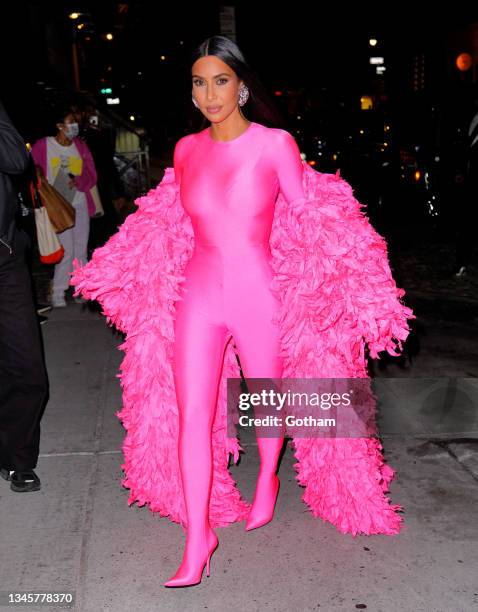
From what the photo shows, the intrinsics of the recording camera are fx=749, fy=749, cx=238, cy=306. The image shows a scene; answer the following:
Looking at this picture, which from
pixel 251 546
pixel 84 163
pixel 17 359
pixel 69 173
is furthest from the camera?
pixel 84 163

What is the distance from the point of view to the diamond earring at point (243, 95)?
2670 millimetres

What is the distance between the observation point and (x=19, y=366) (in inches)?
132

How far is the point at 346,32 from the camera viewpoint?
44094 mm

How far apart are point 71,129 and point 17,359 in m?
3.62

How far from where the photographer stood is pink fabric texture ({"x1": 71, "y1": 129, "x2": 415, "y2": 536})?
265 centimetres

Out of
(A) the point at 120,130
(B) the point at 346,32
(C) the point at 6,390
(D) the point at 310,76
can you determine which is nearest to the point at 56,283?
(C) the point at 6,390

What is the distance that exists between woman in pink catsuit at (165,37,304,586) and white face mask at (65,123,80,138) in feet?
13.0

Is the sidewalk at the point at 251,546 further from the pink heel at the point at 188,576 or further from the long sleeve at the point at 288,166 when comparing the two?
the long sleeve at the point at 288,166

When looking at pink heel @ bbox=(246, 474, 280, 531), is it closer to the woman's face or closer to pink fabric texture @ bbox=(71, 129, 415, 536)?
pink fabric texture @ bbox=(71, 129, 415, 536)

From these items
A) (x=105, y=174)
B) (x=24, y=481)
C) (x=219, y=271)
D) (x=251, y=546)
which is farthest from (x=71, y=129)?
(x=251, y=546)

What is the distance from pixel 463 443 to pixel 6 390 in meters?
2.31

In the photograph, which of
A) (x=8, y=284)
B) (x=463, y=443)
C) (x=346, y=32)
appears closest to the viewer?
(x=8, y=284)

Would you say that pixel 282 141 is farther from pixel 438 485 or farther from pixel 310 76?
pixel 310 76

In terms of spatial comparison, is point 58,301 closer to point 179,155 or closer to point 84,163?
point 84,163
